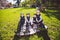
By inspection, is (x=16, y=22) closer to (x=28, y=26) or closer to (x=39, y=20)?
(x=28, y=26)

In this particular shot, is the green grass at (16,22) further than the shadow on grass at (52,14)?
No

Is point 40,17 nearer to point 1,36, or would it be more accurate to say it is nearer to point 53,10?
point 53,10

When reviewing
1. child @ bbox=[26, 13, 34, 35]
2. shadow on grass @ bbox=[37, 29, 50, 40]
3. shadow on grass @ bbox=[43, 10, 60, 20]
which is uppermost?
shadow on grass @ bbox=[43, 10, 60, 20]

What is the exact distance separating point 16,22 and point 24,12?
218 mm

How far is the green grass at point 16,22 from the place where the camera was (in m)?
2.90

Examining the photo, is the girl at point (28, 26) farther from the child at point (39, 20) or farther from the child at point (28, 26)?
the child at point (39, 20)

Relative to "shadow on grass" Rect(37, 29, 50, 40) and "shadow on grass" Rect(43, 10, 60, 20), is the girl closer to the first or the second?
"shadow on grass" Rect(37, 29, 50, 40)

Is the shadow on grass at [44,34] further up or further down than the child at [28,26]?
further down

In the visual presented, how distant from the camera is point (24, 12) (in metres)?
2.98

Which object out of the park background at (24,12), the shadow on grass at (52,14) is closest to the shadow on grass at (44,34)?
the park background at (24,12)

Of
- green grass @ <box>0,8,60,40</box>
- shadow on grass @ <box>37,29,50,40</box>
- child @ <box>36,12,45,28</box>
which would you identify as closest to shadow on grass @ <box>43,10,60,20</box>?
green grass @ <box>0,8,60,40</box>

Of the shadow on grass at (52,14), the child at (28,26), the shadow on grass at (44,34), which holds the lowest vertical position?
the shadow on grass at (44,34)

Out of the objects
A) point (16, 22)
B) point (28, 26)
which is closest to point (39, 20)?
Result: point (28, 26)

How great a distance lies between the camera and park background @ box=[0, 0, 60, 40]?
292 centimetres
